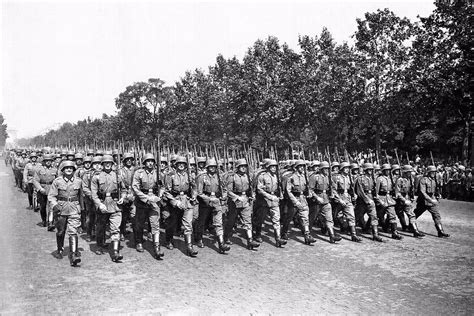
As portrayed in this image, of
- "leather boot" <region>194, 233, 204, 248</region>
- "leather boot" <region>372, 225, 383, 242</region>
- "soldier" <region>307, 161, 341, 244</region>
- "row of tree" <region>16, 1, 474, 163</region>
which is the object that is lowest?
"leather boot" <region>372, 225, 383, 242</region>

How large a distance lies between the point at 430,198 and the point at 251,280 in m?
6.57

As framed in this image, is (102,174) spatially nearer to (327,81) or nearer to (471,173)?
(471,173)

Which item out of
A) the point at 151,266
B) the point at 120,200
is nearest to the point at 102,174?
the point at 120,200

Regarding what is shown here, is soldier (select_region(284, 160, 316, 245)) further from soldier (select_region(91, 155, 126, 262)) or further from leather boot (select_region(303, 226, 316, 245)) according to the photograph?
soldier (select_region(91, 155, 126, 262))

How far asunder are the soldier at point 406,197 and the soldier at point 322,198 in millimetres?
1990

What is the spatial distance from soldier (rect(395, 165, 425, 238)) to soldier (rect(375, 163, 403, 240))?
9.0 inches

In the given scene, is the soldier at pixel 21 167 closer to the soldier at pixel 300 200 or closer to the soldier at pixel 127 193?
the soldier at pixel 127 193

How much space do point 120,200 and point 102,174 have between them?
2.12ft

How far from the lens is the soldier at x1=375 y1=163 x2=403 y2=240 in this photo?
10.9m

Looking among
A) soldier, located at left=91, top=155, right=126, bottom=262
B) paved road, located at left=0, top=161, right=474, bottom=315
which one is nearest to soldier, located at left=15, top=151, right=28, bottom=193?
paved road, located at left=0, top=161, right=474, bottom=315

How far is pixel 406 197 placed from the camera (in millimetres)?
11875

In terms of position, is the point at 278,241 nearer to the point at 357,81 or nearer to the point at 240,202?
the point at 240,202

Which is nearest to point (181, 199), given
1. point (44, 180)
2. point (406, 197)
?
point (44, 180)

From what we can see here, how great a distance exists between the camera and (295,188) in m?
10.4
